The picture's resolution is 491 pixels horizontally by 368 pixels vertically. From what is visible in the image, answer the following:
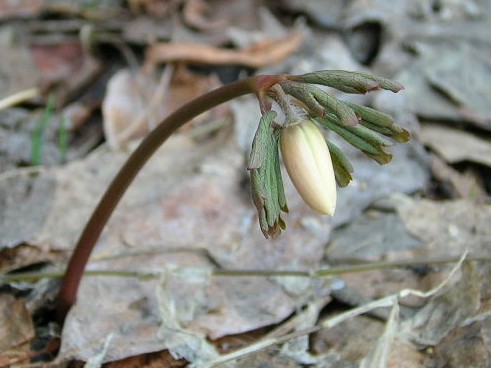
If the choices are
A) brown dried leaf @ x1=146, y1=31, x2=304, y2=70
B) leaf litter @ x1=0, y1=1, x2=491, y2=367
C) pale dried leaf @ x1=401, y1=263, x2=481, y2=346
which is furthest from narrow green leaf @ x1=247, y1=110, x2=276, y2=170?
brown dried leaf @ x1=146, y1=31, x2=304, y2=70

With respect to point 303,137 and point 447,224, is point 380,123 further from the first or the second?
point 447,224

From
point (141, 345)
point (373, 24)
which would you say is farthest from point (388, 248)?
point (373, 24)

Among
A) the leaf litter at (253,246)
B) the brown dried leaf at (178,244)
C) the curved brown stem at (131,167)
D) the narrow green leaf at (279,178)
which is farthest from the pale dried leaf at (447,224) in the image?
the curved brown stem at (131,167)

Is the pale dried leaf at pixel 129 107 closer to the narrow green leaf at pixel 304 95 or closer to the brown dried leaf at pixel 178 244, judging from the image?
the brown dried leaf at pixel 178 244

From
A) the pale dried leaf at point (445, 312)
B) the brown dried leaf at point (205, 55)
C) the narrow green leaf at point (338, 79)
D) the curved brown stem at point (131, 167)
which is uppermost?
the narrow green leaf at point (338, 79)

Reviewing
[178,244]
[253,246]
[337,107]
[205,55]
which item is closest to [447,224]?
[253,246]

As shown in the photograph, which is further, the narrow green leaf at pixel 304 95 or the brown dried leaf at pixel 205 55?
the brown dried leaf at pixel 205 55

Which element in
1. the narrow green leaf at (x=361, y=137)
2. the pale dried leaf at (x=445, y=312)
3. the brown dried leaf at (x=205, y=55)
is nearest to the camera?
the narrow green leaf at (x=361, y=137)

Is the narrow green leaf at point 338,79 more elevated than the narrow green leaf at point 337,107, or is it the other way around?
the narrow green leaf at point 338,79

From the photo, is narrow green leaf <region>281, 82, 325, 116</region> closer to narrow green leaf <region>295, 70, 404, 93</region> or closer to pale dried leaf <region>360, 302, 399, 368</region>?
narrow green leaf <region>295, 70, 404, 93</region>
